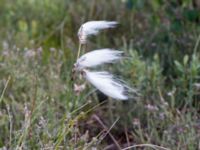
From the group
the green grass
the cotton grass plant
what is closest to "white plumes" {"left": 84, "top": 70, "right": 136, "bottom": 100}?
the cotton grass plant

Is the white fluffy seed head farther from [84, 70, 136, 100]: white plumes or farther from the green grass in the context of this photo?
the green grass

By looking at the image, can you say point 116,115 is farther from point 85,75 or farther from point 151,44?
point 85,75

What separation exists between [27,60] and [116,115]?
0.51 meters

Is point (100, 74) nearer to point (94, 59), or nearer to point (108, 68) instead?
point (94, 59)

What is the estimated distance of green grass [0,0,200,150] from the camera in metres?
2.33

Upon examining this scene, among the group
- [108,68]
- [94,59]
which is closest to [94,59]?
[94,59]

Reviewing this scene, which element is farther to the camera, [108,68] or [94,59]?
[108,68]

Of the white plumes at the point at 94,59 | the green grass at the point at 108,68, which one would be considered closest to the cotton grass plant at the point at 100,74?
the white plumes at the point at 94,59

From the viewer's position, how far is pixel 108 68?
10.6 ft

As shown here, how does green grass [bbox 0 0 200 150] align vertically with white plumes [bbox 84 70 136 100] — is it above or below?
below

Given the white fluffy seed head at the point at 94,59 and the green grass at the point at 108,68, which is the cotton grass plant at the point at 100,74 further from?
the green grass at the point at 108,68

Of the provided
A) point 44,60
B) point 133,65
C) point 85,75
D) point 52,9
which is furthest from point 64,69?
point 85,75

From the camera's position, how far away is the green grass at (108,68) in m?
2.33

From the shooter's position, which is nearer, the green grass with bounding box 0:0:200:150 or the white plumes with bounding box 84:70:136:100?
the white plumes with bounding box 84:70:136:100
